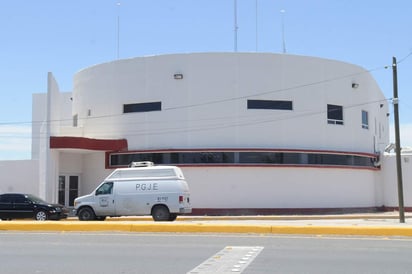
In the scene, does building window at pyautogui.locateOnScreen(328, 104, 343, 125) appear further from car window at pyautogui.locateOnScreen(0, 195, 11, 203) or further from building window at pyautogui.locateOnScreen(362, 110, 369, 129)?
car window at pyautogui.locateOnScreen(0, 195, 11, 203)

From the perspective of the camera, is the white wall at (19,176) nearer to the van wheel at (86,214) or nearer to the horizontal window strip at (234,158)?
the horizontal window strip at (234,158)

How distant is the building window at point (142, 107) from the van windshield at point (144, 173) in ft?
29.0

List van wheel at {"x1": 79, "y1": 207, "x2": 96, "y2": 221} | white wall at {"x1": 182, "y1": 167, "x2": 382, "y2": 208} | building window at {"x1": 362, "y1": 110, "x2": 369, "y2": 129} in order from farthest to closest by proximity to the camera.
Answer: building window at {"x1": 362, "y1": 110, "x2": 369, "y2": 129}, white wall at {"x1": 182, "y1": 167, "x2": 382, "y2": 208}, van wheel at {"x1": 79, "y1": 207, "x2": 96, "y2": 221}

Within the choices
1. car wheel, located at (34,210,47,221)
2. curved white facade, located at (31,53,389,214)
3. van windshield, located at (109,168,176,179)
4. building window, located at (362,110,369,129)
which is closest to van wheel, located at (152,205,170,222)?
van windshield, located at (109,168,176,179)

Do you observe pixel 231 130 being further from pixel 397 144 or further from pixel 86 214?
pixel 86 214

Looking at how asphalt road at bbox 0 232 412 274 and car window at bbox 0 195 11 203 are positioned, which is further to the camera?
car window at bbox 0 195 11 203

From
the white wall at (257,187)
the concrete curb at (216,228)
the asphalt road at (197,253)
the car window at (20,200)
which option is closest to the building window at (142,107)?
the white wall at (257,187)

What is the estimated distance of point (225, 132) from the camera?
31656 mm

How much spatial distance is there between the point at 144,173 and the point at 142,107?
31.6ft

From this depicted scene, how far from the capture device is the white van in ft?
76.5

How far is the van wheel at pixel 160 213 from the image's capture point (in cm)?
2325

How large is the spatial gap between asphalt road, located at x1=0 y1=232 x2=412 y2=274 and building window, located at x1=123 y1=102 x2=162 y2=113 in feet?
55.6

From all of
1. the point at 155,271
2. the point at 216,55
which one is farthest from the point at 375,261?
the point at 216,55

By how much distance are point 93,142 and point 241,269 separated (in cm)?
2353
